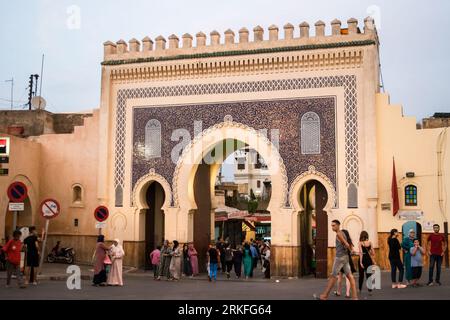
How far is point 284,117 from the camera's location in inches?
766

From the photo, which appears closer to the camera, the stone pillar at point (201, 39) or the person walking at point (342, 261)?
the person walking at point (342, 261)

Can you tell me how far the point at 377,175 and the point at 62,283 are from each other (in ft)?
30.1

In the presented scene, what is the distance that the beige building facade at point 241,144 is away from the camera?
60.6 feet

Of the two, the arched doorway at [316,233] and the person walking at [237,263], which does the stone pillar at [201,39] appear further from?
the person walking at [237,263]

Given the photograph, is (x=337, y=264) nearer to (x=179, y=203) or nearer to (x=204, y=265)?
(x=179, y=203)

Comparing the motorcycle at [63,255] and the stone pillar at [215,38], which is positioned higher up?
the stone pillar at [215,38]

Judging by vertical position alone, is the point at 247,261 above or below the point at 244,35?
below

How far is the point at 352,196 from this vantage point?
18578 millimetres

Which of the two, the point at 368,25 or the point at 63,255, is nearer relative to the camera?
the point at 368,25

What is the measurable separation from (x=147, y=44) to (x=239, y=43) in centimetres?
323

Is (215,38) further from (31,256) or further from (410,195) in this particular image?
(31,256)

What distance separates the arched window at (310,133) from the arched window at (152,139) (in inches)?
183

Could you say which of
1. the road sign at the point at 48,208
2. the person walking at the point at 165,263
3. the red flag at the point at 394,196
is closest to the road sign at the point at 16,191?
the road sign at the point at 48,208

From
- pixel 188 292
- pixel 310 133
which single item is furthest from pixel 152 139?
pixel 188 292
